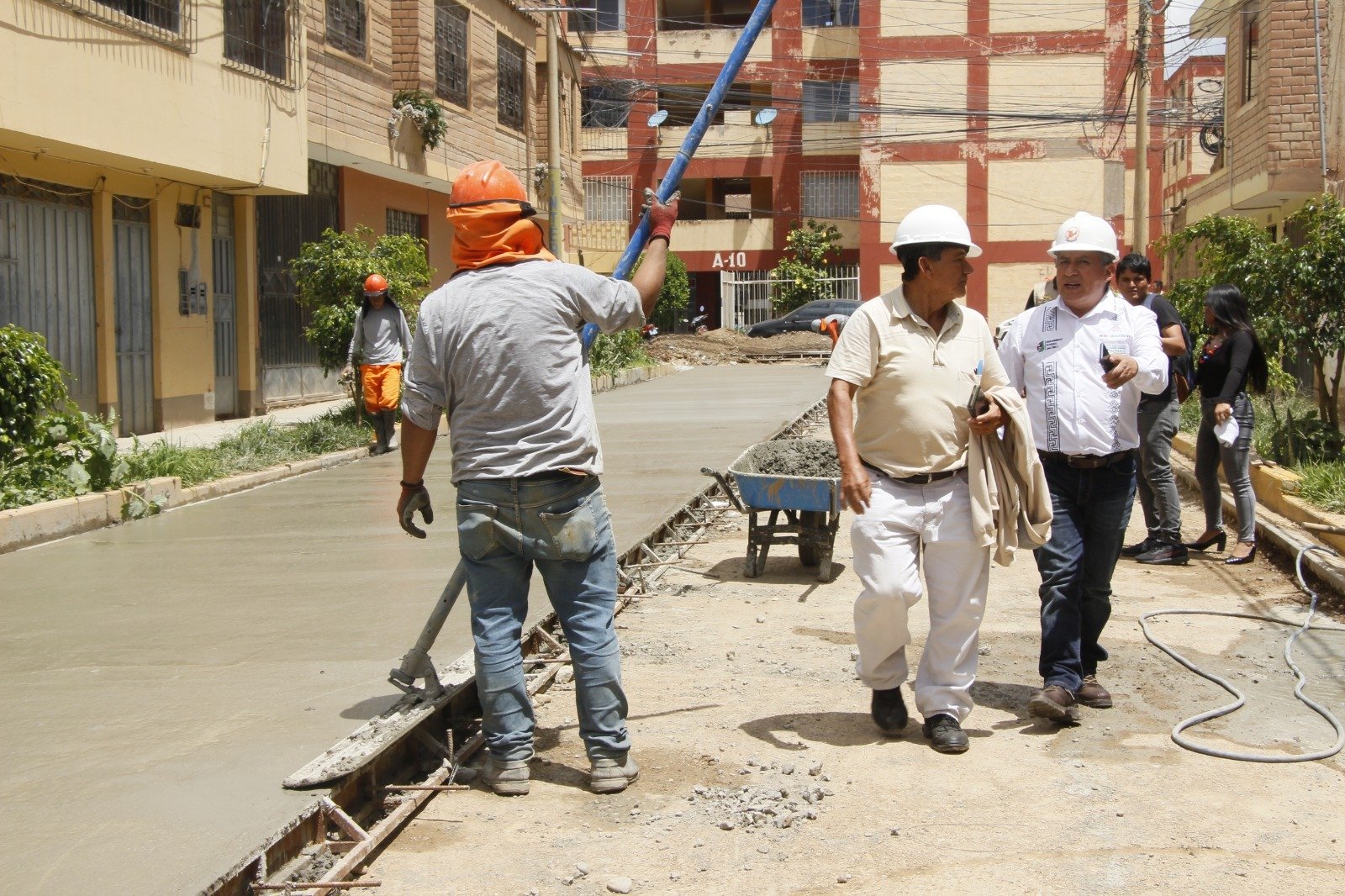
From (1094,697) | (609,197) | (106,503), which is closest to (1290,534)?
(1094,697)

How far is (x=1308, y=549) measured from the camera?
332 inches

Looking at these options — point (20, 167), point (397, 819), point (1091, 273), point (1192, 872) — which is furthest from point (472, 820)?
point (20, 167)

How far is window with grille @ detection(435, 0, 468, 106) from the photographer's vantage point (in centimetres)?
2420

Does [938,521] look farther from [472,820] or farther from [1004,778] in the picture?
[472,820]

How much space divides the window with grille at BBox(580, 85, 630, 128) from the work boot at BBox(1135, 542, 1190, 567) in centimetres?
4324

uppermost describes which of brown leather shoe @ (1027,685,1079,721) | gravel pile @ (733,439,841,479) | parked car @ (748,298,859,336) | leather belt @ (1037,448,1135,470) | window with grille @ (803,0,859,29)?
window with grille @ (803,0,859,29)

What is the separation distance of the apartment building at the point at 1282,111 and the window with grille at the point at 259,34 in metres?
13.7

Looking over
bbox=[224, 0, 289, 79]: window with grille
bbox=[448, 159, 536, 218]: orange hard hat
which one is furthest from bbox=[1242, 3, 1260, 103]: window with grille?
bbox=[448, 159, 536, 218]: orange hard hat

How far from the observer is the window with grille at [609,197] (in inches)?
1999

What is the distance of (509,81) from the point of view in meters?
28.5

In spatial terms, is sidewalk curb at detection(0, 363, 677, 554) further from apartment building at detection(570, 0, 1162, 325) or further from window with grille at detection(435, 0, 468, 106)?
apartment building at detection(570, 0, 1162, 325)

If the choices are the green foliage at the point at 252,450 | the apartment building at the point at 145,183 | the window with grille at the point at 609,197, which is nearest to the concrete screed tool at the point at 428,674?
the green foliage at the point at 252,450

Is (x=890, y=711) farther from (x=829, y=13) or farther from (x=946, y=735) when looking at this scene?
(x=829, y=13)

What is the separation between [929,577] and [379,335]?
995 cm
